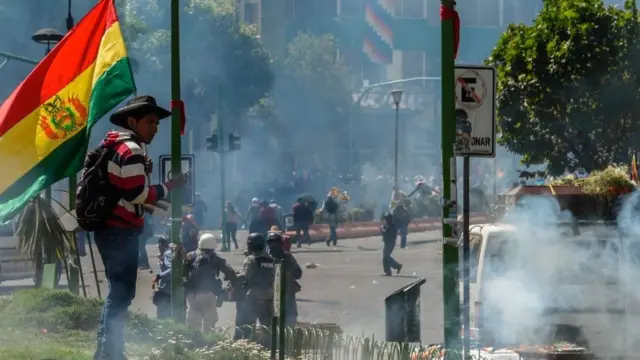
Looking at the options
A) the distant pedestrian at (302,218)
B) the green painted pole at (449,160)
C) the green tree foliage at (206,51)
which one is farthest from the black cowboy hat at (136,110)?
the green tree foliage at (206,51)

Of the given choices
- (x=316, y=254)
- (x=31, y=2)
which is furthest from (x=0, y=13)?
(x=316, y=254)

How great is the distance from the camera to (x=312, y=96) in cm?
6375

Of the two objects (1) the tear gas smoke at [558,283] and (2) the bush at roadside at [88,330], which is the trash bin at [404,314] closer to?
(2) the bush at roadside at [88,330]

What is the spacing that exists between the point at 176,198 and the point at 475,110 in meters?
2.95

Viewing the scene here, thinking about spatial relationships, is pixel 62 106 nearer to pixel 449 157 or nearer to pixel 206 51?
pixel 449 157

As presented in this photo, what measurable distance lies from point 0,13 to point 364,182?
23.7 m

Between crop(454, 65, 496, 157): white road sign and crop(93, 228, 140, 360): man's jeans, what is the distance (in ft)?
6.87

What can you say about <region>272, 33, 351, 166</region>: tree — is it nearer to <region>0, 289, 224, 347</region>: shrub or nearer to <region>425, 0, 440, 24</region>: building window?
<region>425, 0, 440, 24</region>: building window

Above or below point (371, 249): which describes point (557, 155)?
above

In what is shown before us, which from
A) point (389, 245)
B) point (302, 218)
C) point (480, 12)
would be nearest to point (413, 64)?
point (302, 218)

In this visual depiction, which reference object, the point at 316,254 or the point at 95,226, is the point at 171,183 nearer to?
the point at 95,226

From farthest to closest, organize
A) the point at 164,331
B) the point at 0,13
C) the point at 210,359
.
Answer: the point at 0,13 < the point at 164,331 < the point at 210,359

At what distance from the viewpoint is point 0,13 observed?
36406 mm

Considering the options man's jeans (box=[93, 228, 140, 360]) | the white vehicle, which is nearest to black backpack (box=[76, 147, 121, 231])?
man's jeans (box=[93, 228, 140, 360])
